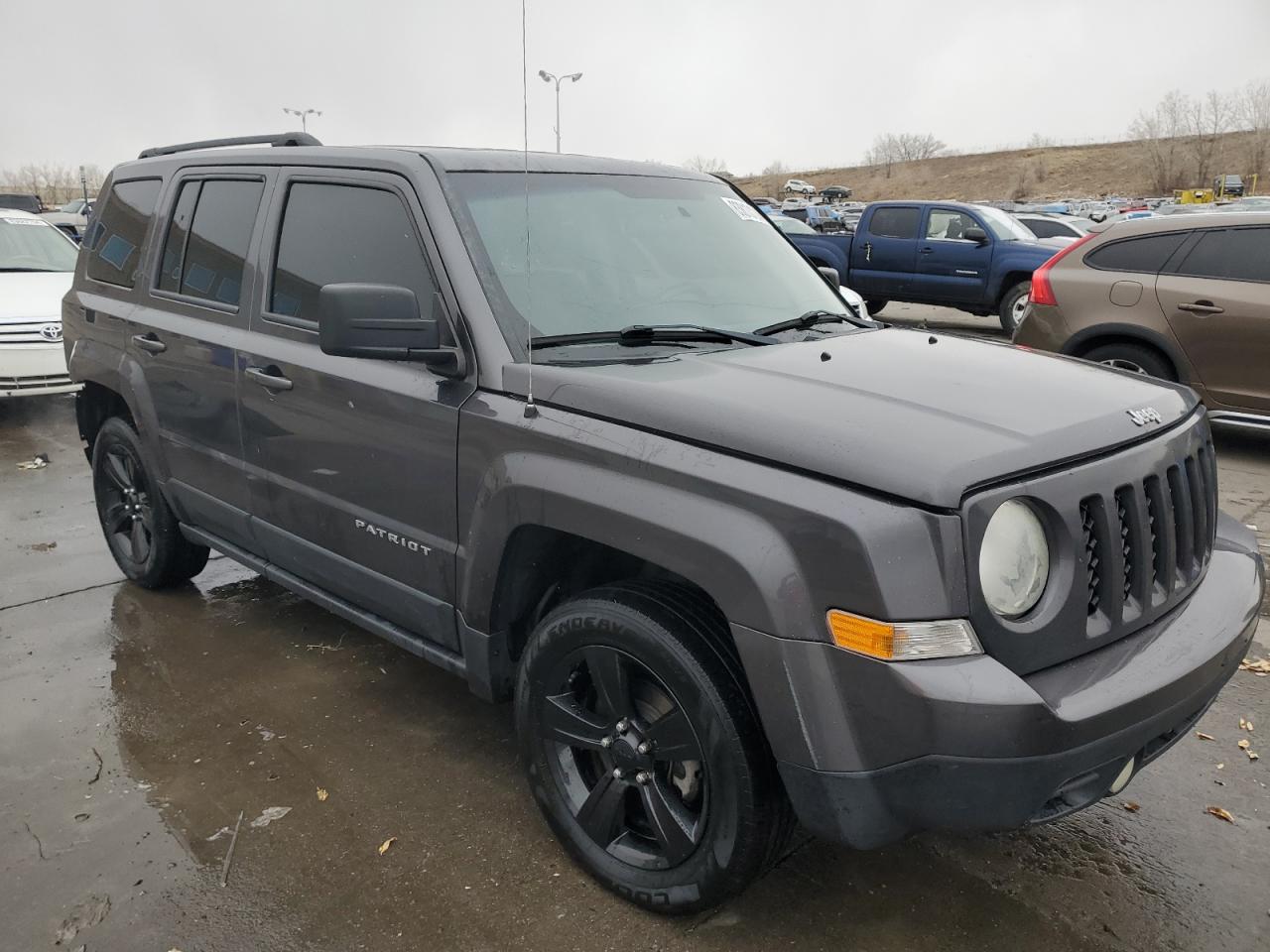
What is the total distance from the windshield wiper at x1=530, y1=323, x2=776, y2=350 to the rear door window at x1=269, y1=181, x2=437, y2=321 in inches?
15.8

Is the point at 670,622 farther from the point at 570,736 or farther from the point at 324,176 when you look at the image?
the point at 324,176

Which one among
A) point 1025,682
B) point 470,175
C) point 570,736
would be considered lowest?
point 570,736

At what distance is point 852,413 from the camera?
7.42ft

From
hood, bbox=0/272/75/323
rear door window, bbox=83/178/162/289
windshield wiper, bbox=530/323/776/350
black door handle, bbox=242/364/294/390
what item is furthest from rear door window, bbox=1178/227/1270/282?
hood, bbox=0/272/75/323

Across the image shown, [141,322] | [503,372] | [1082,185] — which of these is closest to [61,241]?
[141,322]

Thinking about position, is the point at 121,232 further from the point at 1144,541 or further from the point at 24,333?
the point at 24,333

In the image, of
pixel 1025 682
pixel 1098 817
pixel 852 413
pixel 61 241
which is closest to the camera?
pixel 1025 682

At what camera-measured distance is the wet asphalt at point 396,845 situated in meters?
2.53

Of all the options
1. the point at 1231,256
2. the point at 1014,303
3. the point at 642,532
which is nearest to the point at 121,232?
the point at 642,532

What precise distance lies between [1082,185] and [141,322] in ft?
268

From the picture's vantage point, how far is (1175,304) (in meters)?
7.16

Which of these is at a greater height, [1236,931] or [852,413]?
[852,413]

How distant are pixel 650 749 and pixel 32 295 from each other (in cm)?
869

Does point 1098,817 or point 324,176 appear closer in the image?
point 1098,817
